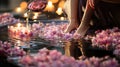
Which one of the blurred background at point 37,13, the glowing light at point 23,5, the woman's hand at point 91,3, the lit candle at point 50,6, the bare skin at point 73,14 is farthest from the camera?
the glowing light at point 23,5

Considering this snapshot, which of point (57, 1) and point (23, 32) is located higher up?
point (57, 1)

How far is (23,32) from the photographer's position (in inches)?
142

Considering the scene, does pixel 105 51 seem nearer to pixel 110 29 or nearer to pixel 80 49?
pixel 80 49

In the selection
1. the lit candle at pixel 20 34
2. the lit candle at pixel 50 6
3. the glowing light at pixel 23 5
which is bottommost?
the lit candle at pixel 20 34

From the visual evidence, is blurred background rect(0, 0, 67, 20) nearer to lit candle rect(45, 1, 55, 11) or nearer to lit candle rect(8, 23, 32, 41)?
lit candle rect(45, 1, 55, 11)

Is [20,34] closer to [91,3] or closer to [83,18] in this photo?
[83,18]

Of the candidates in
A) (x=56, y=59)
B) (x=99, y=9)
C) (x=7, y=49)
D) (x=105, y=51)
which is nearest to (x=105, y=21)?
(x=99, y=9)

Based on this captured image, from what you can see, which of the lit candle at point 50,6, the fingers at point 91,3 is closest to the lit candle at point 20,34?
the fingers at point 91,3

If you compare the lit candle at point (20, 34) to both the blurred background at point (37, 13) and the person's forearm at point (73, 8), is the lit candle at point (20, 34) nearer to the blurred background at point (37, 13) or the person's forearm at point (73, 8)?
the person's forearm at point (73, 8)

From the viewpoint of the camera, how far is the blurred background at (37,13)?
5.12m

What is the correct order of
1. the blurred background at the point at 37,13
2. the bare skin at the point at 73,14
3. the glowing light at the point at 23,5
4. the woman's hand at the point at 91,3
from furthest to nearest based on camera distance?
1. the glowing light at the point at 23,5
2. the blurred background at the point at 37,13
3. the bare skin at the point at 73,14
4. the woman's hand at the point at 91,3

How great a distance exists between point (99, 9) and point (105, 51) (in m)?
0.95

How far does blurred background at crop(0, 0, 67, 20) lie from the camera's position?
5125 mm

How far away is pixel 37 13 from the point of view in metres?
5.33
